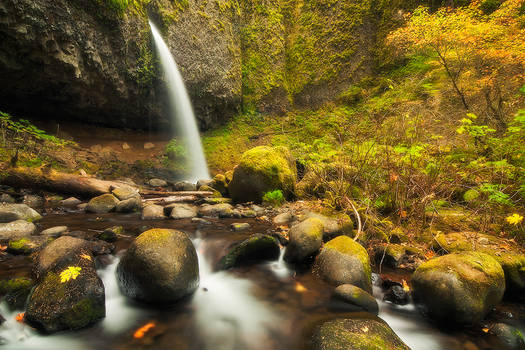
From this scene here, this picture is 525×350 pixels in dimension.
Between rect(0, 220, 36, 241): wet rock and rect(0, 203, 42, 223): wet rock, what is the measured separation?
0.46 metres

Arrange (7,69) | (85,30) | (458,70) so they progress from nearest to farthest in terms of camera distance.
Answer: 1. (458,70)
2. (7,69)
3. (85,30)

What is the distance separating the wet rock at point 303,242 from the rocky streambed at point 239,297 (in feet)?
0.05

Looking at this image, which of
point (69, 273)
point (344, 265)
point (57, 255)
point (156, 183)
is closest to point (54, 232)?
point (57, 255)

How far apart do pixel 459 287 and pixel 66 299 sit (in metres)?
3.51

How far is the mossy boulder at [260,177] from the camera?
6.59 meters

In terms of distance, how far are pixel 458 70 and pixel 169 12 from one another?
11.5 metres

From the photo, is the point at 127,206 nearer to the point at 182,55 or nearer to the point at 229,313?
the point at 229,313

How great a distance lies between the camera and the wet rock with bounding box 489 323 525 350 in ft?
6.96

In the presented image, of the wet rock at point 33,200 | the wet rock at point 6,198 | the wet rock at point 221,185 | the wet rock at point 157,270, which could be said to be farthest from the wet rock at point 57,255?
the wet rock at point 221,185

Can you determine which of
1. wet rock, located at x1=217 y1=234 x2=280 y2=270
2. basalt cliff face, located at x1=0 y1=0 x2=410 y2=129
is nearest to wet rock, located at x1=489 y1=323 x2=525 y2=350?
wet rock, located at x1=217 y1=234 x2=280 y2=270

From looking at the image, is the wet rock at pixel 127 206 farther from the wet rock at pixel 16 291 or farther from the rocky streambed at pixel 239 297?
the wet rock at pixel 16 291

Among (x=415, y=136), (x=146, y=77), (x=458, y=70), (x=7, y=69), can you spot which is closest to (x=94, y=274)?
(x=415, y=136)

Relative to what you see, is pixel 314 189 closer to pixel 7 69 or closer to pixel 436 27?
pixel 436 27

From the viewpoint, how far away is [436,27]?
21.4 ft
